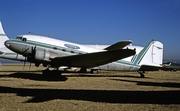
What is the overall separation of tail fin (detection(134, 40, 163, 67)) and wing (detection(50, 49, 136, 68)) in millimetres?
5984

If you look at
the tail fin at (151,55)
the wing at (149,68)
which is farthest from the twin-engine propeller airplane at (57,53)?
the wing at (149,68)

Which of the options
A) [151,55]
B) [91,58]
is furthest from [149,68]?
[91,58]

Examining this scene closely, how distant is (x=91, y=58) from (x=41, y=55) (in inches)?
157

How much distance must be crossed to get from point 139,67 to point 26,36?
11.8m

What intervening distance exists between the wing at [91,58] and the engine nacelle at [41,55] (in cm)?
64

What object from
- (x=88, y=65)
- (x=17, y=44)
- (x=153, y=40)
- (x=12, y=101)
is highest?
(x=153, y=40)

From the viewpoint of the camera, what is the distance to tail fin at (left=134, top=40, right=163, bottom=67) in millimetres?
20875

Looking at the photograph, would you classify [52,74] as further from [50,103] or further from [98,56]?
[50,103]

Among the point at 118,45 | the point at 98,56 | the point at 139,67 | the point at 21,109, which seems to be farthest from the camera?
the point at 139,67

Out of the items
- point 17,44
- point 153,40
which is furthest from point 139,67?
point 17,44

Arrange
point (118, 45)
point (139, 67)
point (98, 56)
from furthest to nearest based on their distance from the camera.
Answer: point (139, 67)
point (118, 45)
point (98, 56)

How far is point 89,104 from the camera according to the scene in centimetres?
659

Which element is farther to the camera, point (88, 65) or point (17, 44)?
point (88, 65)

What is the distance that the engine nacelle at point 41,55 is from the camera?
1542 cm
